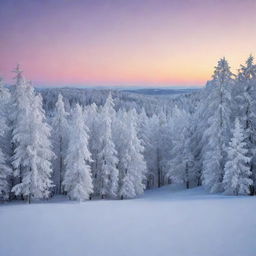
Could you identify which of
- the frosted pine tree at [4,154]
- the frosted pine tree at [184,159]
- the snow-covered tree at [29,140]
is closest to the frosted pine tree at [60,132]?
the frosted pine tree at [4,154]

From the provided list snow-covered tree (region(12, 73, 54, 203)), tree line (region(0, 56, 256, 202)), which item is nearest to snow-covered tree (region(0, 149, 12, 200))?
tree line (region(0, 56, 256, 202))

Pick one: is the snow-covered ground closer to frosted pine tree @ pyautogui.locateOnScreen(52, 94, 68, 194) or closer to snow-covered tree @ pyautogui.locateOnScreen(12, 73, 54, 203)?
snow-covered tree @ pyautogui.locateOnScreen(12, 73, 54, 203)

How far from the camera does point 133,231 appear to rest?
13.4m

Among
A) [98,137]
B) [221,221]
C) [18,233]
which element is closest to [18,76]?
[98,137]

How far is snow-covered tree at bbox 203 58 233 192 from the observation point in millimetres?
28609

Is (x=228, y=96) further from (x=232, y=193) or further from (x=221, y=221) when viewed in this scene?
(x=221, y=221)

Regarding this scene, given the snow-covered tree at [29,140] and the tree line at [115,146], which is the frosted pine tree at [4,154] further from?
the snow-covered tree at [29,140]

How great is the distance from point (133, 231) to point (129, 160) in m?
22.3

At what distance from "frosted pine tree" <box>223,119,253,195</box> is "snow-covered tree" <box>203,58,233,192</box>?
2.22 meters

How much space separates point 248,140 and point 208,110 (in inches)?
223

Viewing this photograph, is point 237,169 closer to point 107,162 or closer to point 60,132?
point 107,162

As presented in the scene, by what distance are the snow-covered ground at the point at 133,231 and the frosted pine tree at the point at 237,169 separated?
7.43 metres

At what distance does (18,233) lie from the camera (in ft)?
44.9

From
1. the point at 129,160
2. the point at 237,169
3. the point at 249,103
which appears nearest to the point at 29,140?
the point at 129,160
